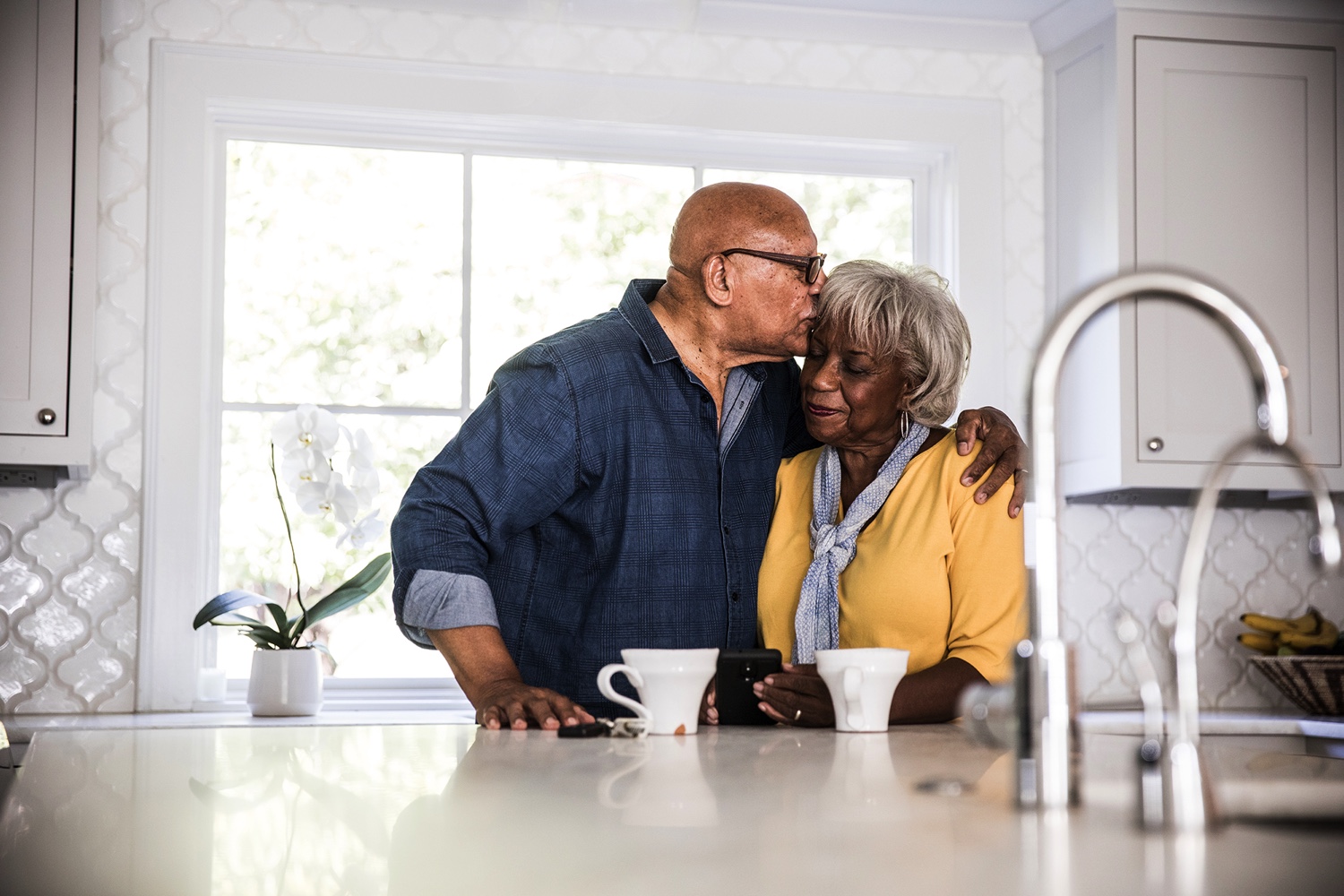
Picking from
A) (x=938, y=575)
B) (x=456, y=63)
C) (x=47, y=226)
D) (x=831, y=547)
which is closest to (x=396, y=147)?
(x=456, y=63)

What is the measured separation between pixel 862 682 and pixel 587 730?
0.29 metres

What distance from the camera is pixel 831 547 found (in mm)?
1716

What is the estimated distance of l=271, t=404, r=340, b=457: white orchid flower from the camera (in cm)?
246

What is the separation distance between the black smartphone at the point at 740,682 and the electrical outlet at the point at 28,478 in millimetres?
1735

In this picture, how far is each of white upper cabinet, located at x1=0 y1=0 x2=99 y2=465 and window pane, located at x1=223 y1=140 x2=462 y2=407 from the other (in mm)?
413

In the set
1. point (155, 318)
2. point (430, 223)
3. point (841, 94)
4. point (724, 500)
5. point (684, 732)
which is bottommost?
point (684, 732)

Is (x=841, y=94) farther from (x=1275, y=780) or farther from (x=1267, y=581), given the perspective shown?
(x=1275, y=780)

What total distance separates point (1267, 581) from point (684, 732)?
2367 mm

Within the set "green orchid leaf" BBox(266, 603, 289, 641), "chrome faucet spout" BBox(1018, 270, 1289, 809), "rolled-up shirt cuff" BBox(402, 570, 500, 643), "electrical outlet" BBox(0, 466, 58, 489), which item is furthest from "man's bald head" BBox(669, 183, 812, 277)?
"electrical outlet" BBox(0, 466, 58, 489)

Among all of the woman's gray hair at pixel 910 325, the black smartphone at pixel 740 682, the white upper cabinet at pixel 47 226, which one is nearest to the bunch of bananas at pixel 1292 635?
the woman's gray hair at pixel 910 325

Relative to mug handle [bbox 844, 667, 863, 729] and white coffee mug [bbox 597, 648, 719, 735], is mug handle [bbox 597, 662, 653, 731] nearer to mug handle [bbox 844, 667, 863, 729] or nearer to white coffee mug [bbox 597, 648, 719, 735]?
white coffee mug [bbox 597, 648, 719, 735]

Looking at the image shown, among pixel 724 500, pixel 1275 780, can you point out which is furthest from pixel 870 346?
pixel 1275 780

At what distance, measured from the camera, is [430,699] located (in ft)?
9.22

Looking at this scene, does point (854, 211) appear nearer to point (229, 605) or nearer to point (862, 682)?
point (229, 605)
